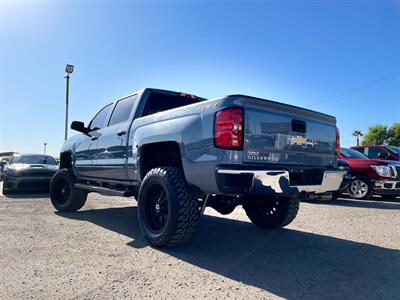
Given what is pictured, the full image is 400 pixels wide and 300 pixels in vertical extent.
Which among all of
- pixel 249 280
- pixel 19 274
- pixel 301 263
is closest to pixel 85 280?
pixel 19 274

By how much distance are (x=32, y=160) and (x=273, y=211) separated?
8985 mm

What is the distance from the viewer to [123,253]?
12.7ft

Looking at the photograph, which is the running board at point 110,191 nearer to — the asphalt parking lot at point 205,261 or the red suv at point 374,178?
the asphalt parking lot at point 205,261

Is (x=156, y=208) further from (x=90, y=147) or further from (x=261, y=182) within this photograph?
(x=90, y=147)

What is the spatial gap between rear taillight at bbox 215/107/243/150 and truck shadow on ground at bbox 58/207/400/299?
3.99 ft

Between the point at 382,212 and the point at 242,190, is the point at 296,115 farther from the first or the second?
the point at 382,212

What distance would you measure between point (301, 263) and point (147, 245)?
1.81 m

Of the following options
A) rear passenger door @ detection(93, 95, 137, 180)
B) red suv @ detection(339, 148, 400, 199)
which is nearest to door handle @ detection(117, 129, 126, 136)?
rear passenger door @ detection(93, 95, 137, 180)

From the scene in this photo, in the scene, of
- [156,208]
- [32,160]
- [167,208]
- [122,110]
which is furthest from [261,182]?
[32,160]

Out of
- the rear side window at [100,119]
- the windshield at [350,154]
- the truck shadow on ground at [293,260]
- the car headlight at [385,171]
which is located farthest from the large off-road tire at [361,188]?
the rear side window at [100,119]

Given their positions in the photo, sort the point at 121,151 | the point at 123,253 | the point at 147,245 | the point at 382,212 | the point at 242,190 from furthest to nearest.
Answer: the point at 382,212 → the point at 121,151 → the point at 147,245 → the point at 123,253 → the point at 242,190

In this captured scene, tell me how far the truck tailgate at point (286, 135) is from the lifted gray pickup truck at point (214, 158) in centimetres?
1

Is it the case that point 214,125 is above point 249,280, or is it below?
above

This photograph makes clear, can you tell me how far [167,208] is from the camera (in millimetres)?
4012
